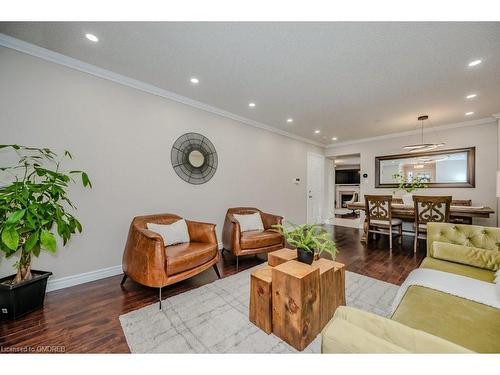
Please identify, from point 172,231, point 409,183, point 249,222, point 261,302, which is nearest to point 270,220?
point 249,222

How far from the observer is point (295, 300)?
140cm

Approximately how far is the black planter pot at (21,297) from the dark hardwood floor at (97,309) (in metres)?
0.07

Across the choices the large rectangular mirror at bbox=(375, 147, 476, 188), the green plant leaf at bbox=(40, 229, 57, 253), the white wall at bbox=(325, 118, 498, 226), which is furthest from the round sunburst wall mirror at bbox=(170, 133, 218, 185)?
the white wall at bbox=(325, 118, 498, 226)

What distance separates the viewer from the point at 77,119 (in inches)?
93.0

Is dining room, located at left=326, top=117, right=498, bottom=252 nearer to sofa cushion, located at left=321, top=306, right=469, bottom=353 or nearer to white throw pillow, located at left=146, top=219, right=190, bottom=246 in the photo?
white throw pillow, located at left=146, top=219, right=190, bottom=246

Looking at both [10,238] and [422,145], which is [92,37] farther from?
[422,145]

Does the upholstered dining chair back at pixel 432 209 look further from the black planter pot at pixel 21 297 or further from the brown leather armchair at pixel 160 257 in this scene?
the black planter pot at pixel 21 297

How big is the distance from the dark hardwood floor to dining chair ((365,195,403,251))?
799 millimetres

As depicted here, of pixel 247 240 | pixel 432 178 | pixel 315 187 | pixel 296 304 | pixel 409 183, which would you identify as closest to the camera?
pixel 296 304

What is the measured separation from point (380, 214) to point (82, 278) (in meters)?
4.76

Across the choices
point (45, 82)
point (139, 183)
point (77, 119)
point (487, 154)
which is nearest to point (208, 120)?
point (139, 183)

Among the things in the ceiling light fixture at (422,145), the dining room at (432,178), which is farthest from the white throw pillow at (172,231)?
the ceiling light fixture at (422,145)

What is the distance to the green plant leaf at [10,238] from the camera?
4.69ft

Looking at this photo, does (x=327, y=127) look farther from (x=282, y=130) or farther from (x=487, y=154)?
(x=487, y=154)
